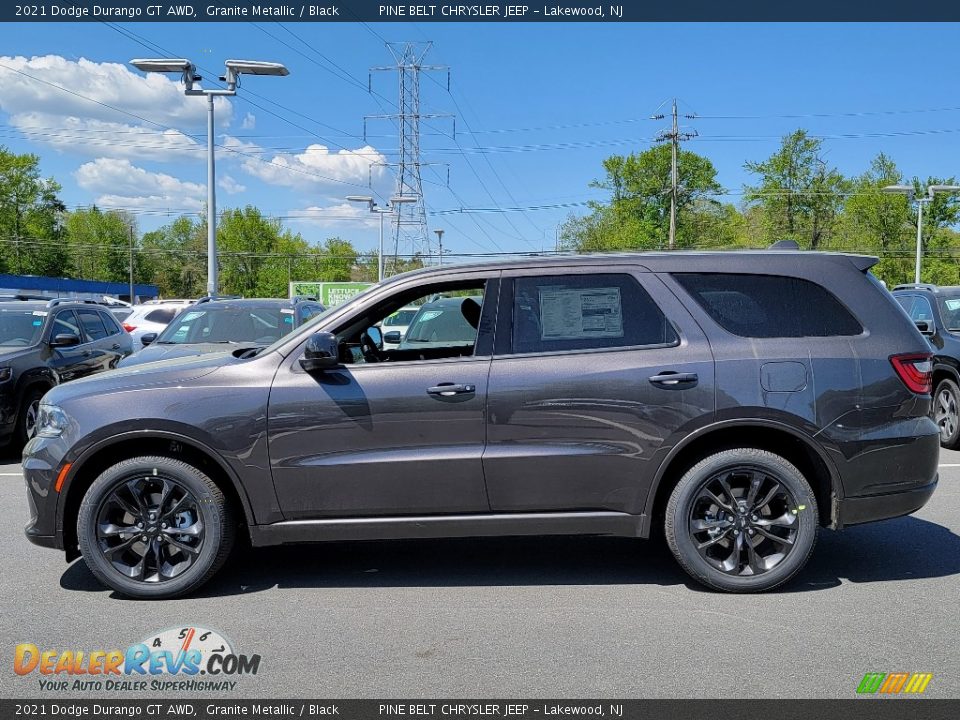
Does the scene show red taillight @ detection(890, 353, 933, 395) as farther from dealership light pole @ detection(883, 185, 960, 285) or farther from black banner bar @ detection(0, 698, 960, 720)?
dealership light pole @ detection(883, 185, 960, 285)

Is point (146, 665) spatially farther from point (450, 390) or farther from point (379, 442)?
point (450, 390)

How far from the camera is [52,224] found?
283ft

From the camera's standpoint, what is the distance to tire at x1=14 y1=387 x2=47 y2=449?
29.7 ft

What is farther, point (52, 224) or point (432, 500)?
point (52, 224)

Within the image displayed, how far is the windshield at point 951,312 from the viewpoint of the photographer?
9.83m

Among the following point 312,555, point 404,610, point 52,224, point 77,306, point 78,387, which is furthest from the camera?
point 52,224

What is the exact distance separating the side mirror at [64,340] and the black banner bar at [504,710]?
7.10 meters

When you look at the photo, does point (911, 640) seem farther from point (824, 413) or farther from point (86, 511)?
point (86, 511)

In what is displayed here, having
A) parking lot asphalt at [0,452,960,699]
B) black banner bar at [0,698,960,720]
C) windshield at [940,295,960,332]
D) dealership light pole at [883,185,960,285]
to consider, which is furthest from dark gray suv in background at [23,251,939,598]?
dealership light pole at [883,185,960,285]

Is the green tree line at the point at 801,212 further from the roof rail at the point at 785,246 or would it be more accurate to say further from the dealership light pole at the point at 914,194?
the roof rail at the point at 785,246

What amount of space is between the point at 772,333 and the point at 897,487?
1.12 m

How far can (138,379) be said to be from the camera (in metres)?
4.66

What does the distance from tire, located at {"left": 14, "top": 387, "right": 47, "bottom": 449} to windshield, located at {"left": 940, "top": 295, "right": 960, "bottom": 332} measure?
1064 centimetres

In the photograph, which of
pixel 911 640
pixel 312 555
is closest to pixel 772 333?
pixel 911 640
